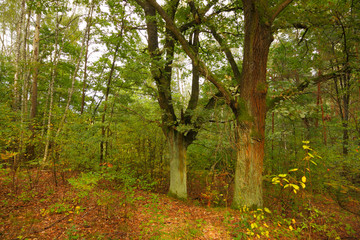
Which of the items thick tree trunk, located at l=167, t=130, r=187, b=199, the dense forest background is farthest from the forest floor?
thick tree trunk, located at l=167, t=130, r=187, b=199

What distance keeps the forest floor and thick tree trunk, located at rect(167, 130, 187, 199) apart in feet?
1.59

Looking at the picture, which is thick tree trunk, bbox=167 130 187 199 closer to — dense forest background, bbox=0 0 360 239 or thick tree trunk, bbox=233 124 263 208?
dense forest background, bbox=0 0 360 239

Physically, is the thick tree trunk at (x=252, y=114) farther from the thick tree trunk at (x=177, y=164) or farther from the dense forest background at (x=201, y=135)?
the thick tree trunk at (x=177, y=164)

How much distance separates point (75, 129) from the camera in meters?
6.24

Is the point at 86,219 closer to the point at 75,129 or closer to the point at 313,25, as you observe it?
the point at 75,129

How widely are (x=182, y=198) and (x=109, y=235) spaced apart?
2840 mm

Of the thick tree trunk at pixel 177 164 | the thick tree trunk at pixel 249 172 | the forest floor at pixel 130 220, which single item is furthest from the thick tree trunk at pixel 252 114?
the thick tree trunk at pixel 177 164

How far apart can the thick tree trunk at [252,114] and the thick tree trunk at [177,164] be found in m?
2.12

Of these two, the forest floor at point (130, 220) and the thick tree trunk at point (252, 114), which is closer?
the forest floor at point (130, 220)

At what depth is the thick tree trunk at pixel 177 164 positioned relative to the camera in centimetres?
601

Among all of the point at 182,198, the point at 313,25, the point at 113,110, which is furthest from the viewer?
the point at 113,110

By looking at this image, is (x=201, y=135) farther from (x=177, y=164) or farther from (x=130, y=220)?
(x=130, y=220)

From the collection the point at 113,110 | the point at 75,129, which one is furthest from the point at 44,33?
the point at 75,129

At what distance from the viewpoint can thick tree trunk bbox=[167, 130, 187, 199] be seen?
237 inches
